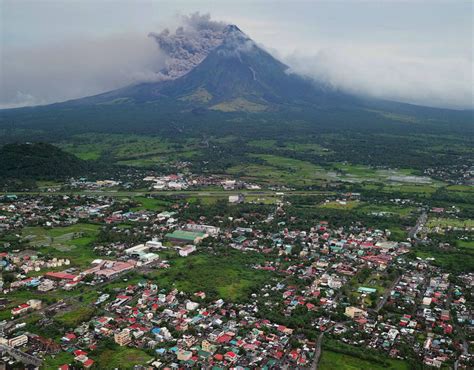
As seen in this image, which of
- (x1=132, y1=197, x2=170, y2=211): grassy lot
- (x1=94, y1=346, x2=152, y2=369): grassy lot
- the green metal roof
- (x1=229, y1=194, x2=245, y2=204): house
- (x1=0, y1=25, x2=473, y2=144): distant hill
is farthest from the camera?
(x1=0, y1=25, x2=473, y2=144): distant hill

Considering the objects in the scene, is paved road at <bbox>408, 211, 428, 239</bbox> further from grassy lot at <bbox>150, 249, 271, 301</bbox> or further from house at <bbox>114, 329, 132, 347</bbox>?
house at <bbox>114, 329, 132, 347</bbox>

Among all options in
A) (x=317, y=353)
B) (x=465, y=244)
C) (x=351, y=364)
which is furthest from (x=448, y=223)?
(x=317, y=353)

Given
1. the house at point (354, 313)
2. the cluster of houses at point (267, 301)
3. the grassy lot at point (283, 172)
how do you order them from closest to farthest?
1. the cluster of houses at point (267, 301)
2. the house at point (354, 313)
3. the grassy lot at point (283, 172)

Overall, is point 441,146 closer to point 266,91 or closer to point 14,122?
point 266,91

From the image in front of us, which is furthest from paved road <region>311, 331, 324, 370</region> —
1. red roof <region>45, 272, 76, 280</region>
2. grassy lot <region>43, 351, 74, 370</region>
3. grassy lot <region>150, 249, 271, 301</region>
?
red roof <region>45, 272, 76, 280</region>

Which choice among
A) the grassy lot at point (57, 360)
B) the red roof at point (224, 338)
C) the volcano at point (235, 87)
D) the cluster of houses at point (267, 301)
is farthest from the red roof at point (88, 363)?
the volcano at point (235, 87)

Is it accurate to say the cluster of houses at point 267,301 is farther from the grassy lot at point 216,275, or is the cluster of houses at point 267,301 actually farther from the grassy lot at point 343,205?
the grassy lot at point 343,205
